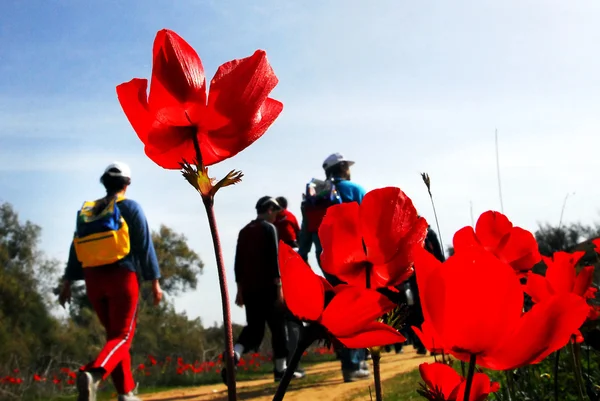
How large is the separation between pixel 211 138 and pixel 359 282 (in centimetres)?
25

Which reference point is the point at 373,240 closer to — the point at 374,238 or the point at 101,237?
the point at 374,238

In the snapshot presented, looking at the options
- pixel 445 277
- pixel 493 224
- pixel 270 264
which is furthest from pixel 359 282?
pixel 270 264

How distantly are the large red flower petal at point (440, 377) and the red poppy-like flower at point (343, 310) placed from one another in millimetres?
254

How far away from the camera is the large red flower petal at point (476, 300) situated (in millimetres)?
599

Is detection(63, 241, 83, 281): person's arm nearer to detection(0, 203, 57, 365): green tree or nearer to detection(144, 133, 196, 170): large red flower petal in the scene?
detection(144, 133, 196, 170): large red flower petal

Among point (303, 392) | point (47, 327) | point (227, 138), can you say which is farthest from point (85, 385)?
point (47, 327)

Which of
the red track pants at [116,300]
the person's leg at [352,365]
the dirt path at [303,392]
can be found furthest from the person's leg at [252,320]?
the red track pants at [116,300]

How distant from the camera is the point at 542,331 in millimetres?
583

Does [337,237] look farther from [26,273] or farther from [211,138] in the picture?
[26,273]

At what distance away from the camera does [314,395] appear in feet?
18.7

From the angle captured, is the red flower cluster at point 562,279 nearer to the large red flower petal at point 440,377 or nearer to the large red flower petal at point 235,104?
the large red flower petal at point 440,377

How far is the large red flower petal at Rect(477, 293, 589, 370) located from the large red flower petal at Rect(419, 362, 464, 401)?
0.67 feet

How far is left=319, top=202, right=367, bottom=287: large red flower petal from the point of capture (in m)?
0.79

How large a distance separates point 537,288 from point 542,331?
634 mm
